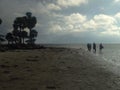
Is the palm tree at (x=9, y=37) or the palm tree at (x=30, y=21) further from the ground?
the palm tree at (x=30, y=21)

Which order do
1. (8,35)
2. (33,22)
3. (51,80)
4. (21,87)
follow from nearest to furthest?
1. (21,87)
2. (51,80)
3. (8,35)
4. (33,22)

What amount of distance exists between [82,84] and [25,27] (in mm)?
87321

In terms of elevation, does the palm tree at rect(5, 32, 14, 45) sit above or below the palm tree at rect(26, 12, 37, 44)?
below

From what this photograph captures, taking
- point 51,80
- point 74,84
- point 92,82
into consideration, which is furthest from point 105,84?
point 51,80

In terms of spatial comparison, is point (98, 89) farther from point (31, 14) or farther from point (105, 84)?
point (31, 14)

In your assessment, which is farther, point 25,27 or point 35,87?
point 25,27

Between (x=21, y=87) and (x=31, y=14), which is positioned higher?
(x=31, y=14)

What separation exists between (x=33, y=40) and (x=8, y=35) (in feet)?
35.7

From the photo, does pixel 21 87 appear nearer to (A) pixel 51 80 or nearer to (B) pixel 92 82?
(A) pixel 51 80

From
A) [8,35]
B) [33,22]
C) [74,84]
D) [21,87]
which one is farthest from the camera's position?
[33,22]

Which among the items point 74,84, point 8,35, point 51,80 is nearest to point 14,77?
point 51,80

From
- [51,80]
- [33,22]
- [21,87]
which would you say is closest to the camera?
[21,87]

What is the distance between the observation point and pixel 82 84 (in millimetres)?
17875

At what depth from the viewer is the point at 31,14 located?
111375 mm
